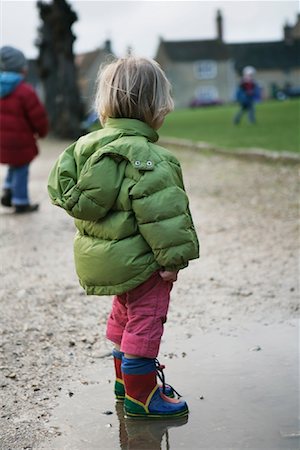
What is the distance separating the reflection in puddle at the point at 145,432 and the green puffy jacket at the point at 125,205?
549 millimetres

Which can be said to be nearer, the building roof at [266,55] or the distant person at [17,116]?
the distant person at [17,116]

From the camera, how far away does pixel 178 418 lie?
322 centimetres

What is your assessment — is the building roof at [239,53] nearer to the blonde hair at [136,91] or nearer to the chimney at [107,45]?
the chimney at [107,45]

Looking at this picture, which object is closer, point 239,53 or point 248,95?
point 248,95

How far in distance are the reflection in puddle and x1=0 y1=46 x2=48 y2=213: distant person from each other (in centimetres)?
539

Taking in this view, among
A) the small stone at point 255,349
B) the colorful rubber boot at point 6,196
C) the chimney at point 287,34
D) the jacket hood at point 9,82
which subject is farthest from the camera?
the chimney at point 287,34

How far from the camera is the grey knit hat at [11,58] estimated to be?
8.25 meters

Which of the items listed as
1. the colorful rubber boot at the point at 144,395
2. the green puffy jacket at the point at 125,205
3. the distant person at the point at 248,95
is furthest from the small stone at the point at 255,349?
the distant person at the point at 248,95

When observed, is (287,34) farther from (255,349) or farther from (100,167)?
(100,167)

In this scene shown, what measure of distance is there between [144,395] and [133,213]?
76 cm

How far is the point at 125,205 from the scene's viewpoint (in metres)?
3.08

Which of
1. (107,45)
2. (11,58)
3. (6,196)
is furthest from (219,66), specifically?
(11,58)

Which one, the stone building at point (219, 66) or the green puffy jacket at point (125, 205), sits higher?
the green puffy jacket at point (125, 205)

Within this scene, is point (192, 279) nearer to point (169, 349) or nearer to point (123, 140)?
point (169, 349)
